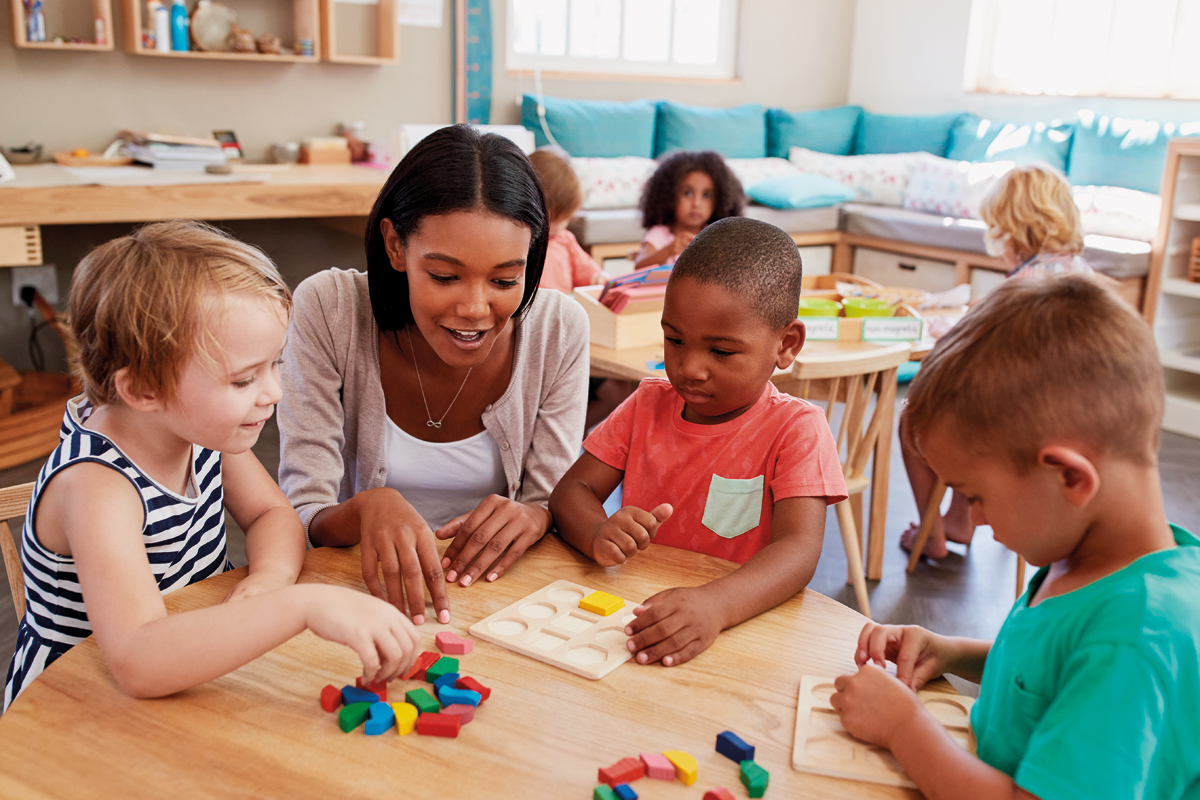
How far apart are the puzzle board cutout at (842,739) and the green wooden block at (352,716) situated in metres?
0.37

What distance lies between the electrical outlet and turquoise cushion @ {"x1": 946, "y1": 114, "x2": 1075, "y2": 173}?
4948 mm

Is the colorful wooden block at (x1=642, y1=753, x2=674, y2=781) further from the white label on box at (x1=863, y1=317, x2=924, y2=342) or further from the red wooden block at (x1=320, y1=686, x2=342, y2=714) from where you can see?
the white label on box at (x1=863, y1=317, x2=924, y2=342)

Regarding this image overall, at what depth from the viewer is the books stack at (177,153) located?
358 cm

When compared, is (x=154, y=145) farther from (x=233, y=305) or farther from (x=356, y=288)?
(x=233, y=305)

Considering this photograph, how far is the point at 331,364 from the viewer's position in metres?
1.43

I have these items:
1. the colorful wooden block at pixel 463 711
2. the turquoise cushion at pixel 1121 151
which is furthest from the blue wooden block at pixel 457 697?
the turquoise cushion at pixel 1121 151

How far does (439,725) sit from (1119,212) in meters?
4.93

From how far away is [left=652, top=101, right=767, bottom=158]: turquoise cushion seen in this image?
222 inches

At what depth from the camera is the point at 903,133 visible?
6090mm

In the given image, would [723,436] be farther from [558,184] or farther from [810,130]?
[810,130]

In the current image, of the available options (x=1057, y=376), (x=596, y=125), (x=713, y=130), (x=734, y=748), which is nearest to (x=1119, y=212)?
(x=713, y=130)

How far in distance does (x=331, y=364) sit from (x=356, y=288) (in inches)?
5.1

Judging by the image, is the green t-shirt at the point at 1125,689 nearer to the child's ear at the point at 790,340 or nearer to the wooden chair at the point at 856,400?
the child's ear at the point at 790,340

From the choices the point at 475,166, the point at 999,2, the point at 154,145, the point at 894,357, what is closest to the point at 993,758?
the point at 475,166
